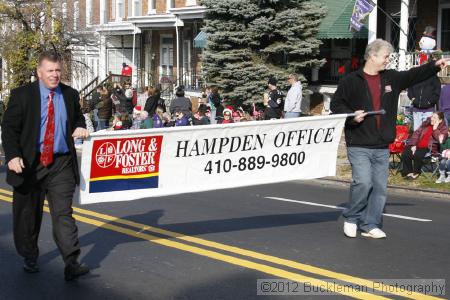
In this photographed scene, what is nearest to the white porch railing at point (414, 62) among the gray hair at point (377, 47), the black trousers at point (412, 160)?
the black trousers at point (412, 160)

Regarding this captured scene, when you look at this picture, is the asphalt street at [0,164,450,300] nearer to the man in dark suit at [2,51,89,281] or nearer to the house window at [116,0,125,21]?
the man in dark suit at [2,51,89,281]

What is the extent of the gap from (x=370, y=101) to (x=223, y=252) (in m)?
2.15

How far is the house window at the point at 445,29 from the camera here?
23.2 meters

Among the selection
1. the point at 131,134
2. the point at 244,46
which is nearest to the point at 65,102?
the point at 131,134

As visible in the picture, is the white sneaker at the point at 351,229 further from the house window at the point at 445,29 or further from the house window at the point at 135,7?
the house window at the point at 135,7

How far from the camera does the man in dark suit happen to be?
6562 mm

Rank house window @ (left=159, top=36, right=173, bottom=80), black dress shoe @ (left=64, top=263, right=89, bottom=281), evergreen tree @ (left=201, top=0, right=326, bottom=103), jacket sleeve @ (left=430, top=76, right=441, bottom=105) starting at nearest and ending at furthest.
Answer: black dress shoe @ (left=64, top=263, right=89, bottom=281) < jacket sleeve @ (left=430, top=76, right=441, bottom=105) < evergreen tree @ (left=201, top=0, right=326, bottom=103) < house window @ (left=159, top=36, right=173, bottom=80)

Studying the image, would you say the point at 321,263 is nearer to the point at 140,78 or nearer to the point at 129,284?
the point at 129,284

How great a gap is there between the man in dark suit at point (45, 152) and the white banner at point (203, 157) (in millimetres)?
372

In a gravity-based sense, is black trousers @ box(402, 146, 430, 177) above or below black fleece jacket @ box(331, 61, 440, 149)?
below

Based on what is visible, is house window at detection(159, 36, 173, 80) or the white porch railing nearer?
the white porch railing

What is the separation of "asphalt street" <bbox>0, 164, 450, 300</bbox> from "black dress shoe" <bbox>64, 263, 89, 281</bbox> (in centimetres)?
7


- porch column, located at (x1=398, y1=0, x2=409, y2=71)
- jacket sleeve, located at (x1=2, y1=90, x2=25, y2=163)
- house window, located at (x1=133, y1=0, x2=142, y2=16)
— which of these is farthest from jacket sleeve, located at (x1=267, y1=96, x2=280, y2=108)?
house window, located at (x1=133, y1=0, x2=142, y2=16)

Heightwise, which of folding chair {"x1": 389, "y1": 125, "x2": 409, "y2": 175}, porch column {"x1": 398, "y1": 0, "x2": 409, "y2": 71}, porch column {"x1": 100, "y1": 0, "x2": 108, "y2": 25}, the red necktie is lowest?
folding chair {"x1": 389, "y1": 125, "x2": 409, "y2": 175}
